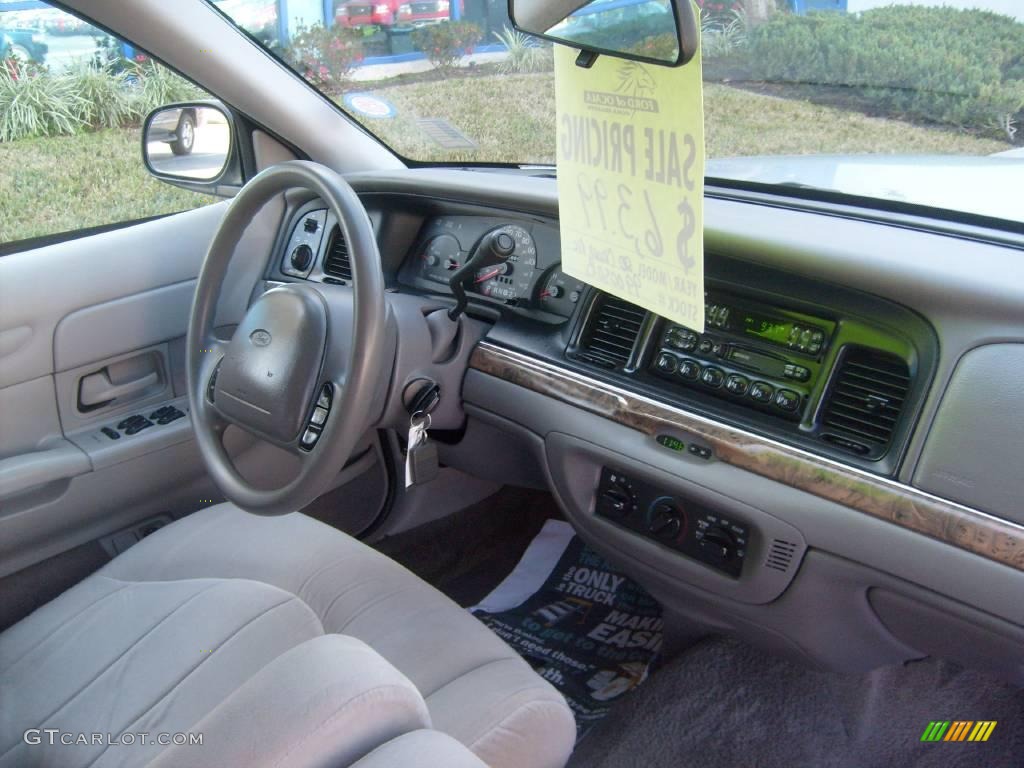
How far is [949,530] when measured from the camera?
1.20 m

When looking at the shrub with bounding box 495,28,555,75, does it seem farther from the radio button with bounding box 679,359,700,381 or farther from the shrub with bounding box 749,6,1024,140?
the radio button with bounding box 679,359,700,381

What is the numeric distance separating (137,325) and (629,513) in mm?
1093

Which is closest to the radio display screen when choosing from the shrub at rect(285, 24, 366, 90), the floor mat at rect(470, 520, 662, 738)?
the floor mat at rect(470, 520, 662, 738)

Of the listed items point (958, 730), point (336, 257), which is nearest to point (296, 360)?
point (336, 257)

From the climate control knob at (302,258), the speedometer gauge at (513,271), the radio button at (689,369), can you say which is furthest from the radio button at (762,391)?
the climate control knob at (302,258)

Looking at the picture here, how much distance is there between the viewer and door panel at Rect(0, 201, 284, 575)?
179 cm

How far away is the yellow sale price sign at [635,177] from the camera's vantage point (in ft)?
2.72

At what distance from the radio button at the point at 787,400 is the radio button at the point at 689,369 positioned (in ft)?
0.47

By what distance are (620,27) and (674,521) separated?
0.88 meters

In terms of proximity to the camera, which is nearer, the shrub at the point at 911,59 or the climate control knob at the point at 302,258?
the shrub at the point at 911,59

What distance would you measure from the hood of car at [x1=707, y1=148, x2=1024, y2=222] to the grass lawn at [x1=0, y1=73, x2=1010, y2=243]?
2 centimetres

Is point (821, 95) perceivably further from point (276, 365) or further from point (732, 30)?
point (276, 365)

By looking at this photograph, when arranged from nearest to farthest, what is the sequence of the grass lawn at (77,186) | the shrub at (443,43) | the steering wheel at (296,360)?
the steering wheel at (296,360)
the grass lawn at (77,186)
the shrub at (443,43)

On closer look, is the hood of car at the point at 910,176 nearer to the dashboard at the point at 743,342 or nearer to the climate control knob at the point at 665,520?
the dashboard at the point at 743,342
